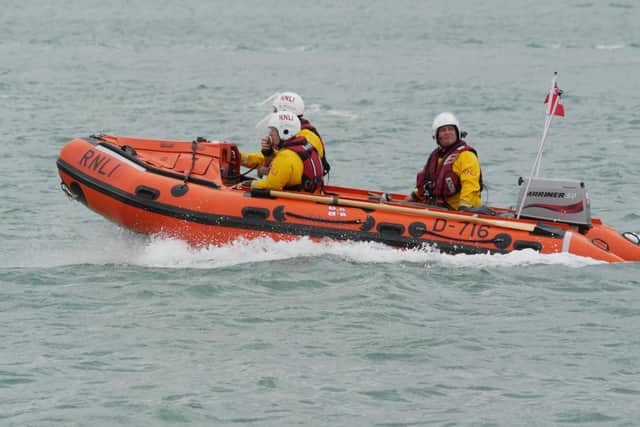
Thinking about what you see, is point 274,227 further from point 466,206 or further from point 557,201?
point 557,201

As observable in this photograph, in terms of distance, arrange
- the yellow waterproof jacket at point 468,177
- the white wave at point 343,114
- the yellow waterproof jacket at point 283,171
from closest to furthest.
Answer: the yellow waterproof jacket at point 468,177
the yellow waterproof jacket at point 283,171
the white wave at point 343,114

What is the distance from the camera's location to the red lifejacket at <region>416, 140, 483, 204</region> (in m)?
9.84

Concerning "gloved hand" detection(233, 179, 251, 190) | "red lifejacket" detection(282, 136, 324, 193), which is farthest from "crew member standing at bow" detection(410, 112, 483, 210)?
"gloved hand" detection(233, 179, 251, 190)

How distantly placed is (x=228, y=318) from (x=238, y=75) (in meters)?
19.8

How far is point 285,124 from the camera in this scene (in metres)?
9.88

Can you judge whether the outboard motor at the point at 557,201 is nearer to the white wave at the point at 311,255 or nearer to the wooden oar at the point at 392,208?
the wooden oar at the point at 392,208

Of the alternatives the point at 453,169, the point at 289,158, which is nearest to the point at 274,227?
the point at 289,158

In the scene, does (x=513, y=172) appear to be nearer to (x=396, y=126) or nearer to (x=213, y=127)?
(x=396, y=126)

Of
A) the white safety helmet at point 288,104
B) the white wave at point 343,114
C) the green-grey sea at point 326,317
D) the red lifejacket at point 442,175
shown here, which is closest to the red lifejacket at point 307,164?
the green-grey sea at point 326,317

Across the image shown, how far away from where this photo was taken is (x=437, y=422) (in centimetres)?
642

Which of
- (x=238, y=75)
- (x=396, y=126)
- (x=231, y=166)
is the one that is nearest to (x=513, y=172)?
(x=396, y=126)

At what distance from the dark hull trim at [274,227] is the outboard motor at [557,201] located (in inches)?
25.9

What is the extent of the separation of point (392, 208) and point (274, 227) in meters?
0.98

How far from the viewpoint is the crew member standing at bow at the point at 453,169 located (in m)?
9.80
